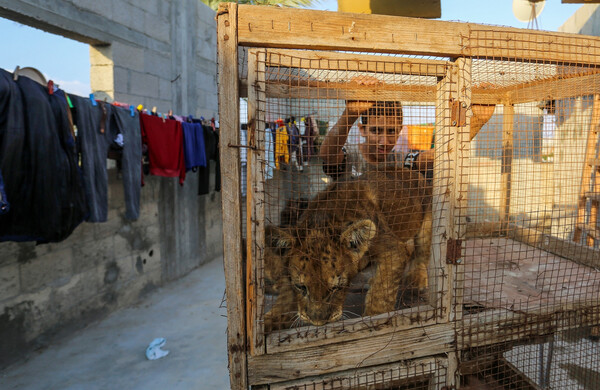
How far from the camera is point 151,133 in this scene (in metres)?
5.84

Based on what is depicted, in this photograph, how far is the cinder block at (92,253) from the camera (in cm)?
534

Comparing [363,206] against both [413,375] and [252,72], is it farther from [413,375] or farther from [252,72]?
[252,72]

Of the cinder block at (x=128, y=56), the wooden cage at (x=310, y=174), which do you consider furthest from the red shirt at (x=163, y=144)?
the wooden cage at (x=310, y=174)

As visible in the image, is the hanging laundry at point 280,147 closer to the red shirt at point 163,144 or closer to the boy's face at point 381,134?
the boy's face at point 381,134

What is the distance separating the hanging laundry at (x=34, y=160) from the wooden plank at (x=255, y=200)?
3216mm

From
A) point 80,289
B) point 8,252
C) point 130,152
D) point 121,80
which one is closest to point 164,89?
point 121,80

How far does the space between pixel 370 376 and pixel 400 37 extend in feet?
5.82

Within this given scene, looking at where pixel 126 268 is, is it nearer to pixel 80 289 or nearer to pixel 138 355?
pixel 80 289

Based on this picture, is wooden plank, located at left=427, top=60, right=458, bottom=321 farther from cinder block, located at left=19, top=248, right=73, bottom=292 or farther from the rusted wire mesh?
cinder block, located at left=19, top=248, right=73, bottom=292

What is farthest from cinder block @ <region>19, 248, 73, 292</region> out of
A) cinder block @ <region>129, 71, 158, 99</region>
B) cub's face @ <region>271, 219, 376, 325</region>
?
cub's face @ <region>271, 219, 376, 325</region>

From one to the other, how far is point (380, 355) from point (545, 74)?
84.6 inches

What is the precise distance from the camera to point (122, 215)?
6.24 metres

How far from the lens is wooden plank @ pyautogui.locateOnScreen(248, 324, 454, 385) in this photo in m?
1.78

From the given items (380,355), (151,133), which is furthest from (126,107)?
(380,355)
